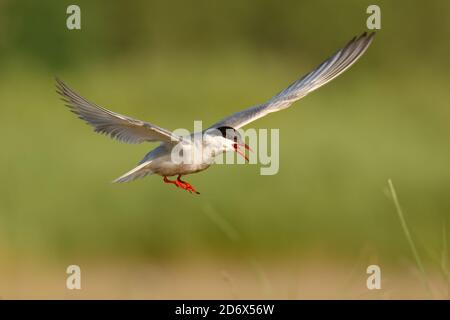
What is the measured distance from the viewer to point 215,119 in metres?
8.62

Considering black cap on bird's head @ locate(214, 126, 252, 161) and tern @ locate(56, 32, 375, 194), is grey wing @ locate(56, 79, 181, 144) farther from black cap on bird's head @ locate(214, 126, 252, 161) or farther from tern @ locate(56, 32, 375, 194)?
black cap on bird's head @ locate(214, 126, 252, 161)

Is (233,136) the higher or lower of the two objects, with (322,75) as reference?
lower

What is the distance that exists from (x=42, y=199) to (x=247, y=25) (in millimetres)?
4058

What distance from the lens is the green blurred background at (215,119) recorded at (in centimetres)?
770

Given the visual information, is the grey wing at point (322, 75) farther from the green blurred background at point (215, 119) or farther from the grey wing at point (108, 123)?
the green blurred background at point (215, 119)

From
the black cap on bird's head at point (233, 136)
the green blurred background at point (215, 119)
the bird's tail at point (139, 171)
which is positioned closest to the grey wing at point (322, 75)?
the black cap on bird's head at point (233, 136)

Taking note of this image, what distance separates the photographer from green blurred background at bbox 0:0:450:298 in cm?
770

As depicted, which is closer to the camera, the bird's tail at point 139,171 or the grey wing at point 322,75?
the bird's tail at point 139,171

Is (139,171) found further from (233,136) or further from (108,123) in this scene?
(233,136)

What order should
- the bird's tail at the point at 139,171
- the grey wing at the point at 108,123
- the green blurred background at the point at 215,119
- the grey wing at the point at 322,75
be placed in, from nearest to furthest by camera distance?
the grey wing at the point at 108,123 < the bird's tail at the point at 139,171 < the grey wing at the point at 322,75 < the green blurred background at the point at 215,119

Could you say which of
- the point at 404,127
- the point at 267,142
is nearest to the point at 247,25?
the point at 404,127

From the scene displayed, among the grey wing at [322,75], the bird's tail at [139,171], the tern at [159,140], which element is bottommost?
the bird's tail at [139,171]

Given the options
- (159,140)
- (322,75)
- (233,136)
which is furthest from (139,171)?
(322,75)

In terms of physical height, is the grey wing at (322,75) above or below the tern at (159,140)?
above
